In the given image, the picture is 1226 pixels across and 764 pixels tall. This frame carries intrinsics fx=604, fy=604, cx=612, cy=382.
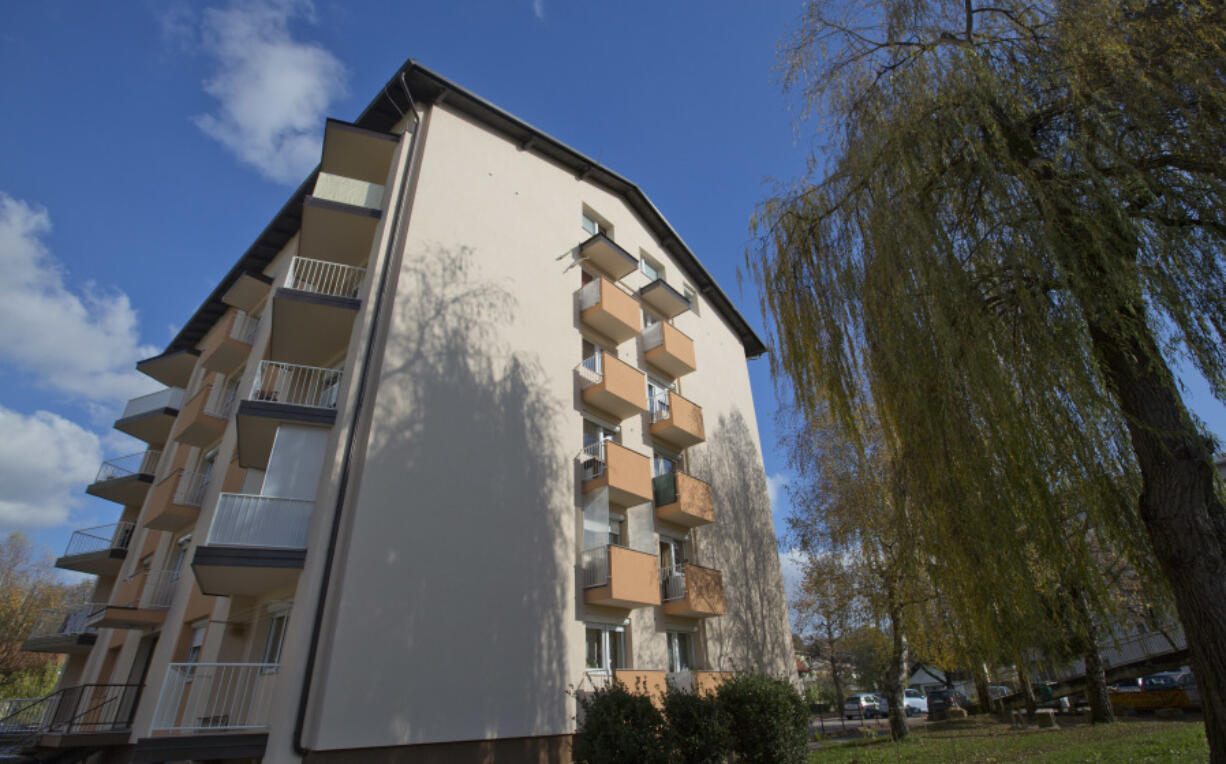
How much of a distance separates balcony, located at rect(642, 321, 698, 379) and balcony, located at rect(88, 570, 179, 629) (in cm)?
1396

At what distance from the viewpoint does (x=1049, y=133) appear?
746 centimetres

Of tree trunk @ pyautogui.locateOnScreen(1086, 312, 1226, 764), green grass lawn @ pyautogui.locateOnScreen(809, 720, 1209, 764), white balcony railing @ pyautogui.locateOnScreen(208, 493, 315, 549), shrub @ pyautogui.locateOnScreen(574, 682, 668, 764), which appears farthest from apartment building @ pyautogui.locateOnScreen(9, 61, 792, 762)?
tree trunk @ pyautogui.locateOnScreen(1086, 312, 1226, 764)

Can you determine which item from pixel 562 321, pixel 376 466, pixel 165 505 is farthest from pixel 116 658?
pixel 562 321

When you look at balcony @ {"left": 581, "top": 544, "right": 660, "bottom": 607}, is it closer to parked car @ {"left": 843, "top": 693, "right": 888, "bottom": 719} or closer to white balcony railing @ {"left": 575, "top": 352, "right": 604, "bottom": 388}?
white balcony railing @ {"left": 575, "top": 352, "right": 604, "bottom": 388}

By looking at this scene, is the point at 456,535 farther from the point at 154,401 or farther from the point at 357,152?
the point at 154,401

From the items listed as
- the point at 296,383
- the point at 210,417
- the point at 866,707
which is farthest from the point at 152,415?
the point at 866,707

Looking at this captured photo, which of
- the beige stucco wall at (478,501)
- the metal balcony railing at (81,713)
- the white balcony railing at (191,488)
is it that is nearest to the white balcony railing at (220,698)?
the beige stucco wall at (478,501)

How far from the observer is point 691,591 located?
1554 cm

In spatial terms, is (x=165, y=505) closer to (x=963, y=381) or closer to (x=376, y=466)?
(x=376, y=466)

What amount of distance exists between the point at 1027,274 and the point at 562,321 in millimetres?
11502

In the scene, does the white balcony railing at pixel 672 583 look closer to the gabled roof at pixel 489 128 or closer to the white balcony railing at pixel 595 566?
the white balcony railing at pixel 595 566

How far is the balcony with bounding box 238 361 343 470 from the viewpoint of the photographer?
12.1 metres

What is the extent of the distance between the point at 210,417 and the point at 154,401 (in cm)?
897

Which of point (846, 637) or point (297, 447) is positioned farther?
point (846, 637)
